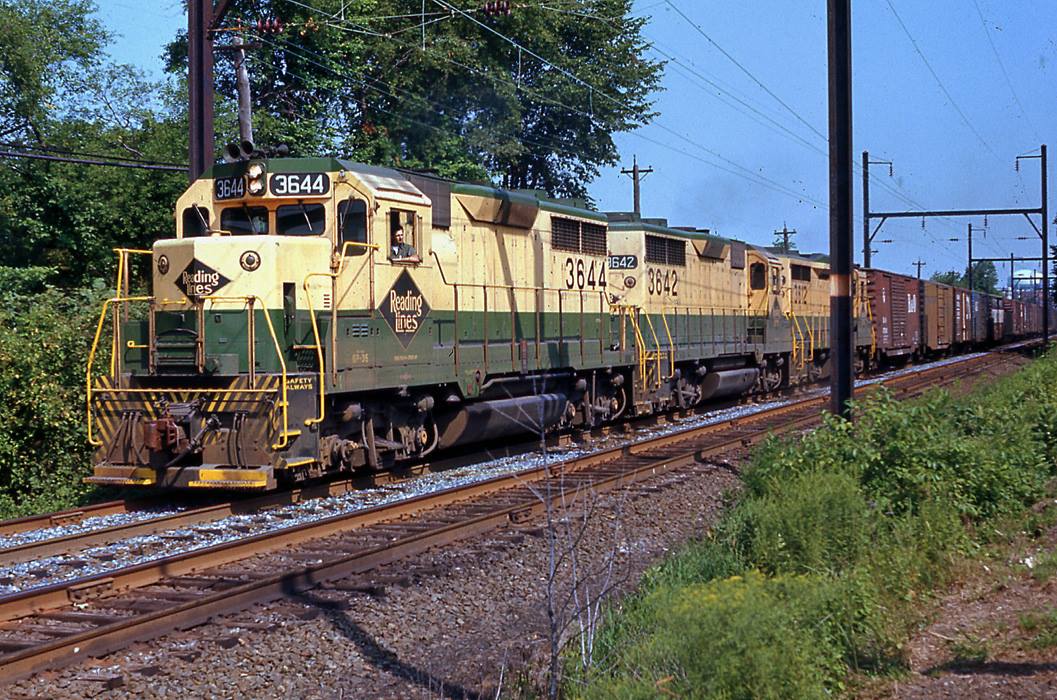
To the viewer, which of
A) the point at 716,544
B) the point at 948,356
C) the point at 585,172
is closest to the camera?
the point at 716,544

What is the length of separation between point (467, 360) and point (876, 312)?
69.9ft

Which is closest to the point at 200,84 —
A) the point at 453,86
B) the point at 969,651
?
the point at 969,651

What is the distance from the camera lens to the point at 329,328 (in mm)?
10219

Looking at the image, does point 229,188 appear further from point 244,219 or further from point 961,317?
point 961,317

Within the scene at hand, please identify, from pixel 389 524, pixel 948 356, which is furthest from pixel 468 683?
pixel 948 356

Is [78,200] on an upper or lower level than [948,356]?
upper

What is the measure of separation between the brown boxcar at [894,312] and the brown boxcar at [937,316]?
0.99m

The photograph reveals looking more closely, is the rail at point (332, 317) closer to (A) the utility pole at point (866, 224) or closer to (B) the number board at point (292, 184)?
(B) the number board at point (292, 184)

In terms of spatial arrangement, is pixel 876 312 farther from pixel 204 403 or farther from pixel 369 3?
pixel 204 403

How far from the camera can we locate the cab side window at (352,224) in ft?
35.0

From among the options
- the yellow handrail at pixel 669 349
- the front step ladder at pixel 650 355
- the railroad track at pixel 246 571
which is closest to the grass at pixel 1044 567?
the railroad track at pixel 246 571

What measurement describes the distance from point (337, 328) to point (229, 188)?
1.99m

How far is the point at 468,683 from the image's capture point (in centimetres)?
529

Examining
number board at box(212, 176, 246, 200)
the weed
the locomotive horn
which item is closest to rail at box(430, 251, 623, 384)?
number board at box(212, 176, 246, 200)
